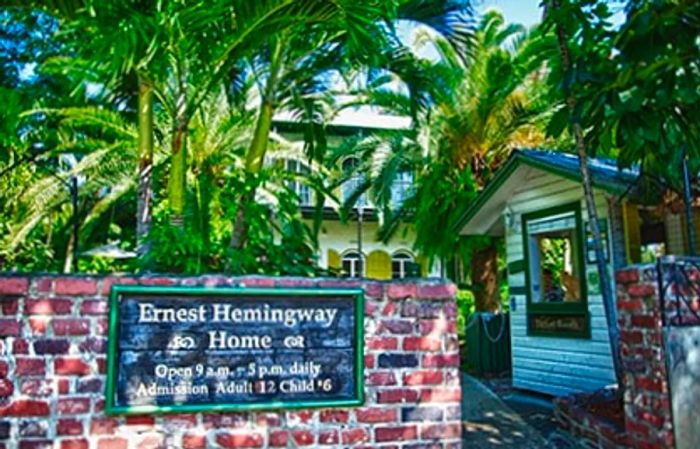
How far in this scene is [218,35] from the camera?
5348 millimetres

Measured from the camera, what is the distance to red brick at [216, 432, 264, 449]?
356 centimetres

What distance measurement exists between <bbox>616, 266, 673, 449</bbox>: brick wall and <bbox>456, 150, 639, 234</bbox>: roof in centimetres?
149

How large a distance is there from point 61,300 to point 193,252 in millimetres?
1087

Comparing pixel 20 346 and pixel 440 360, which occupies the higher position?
pixel 20 346

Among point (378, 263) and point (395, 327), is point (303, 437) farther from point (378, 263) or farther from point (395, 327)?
point (378, 263)

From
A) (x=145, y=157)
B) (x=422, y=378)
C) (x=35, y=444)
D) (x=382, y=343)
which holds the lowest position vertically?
(x=35, y=444)

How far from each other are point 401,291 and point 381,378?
1.73 feet

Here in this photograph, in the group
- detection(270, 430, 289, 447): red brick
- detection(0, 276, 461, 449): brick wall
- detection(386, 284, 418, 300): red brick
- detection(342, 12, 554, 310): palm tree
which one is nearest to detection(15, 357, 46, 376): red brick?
detection(0, 276, 461, 449): brick wall

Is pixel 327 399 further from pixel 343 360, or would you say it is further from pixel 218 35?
pixel 218 35

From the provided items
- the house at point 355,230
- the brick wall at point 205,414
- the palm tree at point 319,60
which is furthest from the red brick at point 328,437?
the house at point 355,230

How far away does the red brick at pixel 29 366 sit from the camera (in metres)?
3.33

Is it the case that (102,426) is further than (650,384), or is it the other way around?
(650,384)

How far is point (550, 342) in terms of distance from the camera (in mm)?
8727

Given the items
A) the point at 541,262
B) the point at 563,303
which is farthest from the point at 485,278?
the point at 563,303
